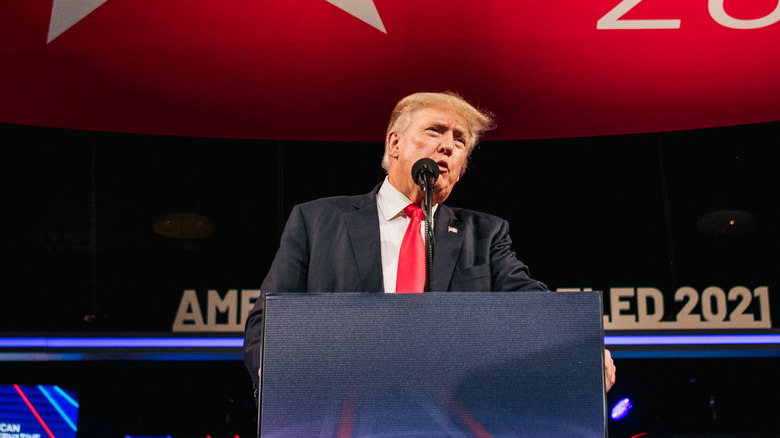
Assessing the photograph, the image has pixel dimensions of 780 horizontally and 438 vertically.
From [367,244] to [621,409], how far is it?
3.31 m

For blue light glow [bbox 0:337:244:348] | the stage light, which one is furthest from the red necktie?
the stage light

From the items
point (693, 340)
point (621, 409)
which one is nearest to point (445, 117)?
point (693, 340)

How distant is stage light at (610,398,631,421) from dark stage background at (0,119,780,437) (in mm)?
790

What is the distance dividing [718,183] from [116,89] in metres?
3.19

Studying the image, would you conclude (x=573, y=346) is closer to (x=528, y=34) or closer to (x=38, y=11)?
(x=528, y=34)

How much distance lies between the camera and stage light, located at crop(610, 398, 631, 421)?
4531 mm

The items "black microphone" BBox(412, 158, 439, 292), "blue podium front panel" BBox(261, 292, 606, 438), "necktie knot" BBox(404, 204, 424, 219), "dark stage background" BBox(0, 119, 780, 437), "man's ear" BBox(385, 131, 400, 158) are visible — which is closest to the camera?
"blue podium front panel" BBox(261, 292, 606, 438)

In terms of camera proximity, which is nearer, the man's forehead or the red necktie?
the red necktie

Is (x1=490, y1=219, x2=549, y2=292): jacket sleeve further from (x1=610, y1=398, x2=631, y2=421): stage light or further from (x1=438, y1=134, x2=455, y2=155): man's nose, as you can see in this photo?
(x1=610, y1=398, x2=631, y2=421): stage light

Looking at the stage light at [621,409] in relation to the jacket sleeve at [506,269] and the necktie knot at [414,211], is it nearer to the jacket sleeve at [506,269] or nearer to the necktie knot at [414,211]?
the jacket sleeve at [506,269]

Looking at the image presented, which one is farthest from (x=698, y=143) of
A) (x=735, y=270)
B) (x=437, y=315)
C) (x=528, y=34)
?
(x=437, y=315)

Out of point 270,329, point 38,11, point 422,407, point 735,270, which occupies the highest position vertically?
point 38,11

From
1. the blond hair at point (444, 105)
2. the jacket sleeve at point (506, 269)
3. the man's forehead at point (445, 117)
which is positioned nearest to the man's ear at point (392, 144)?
the blond hair at point (444, 105)

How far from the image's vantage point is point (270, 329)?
3.35 feet
